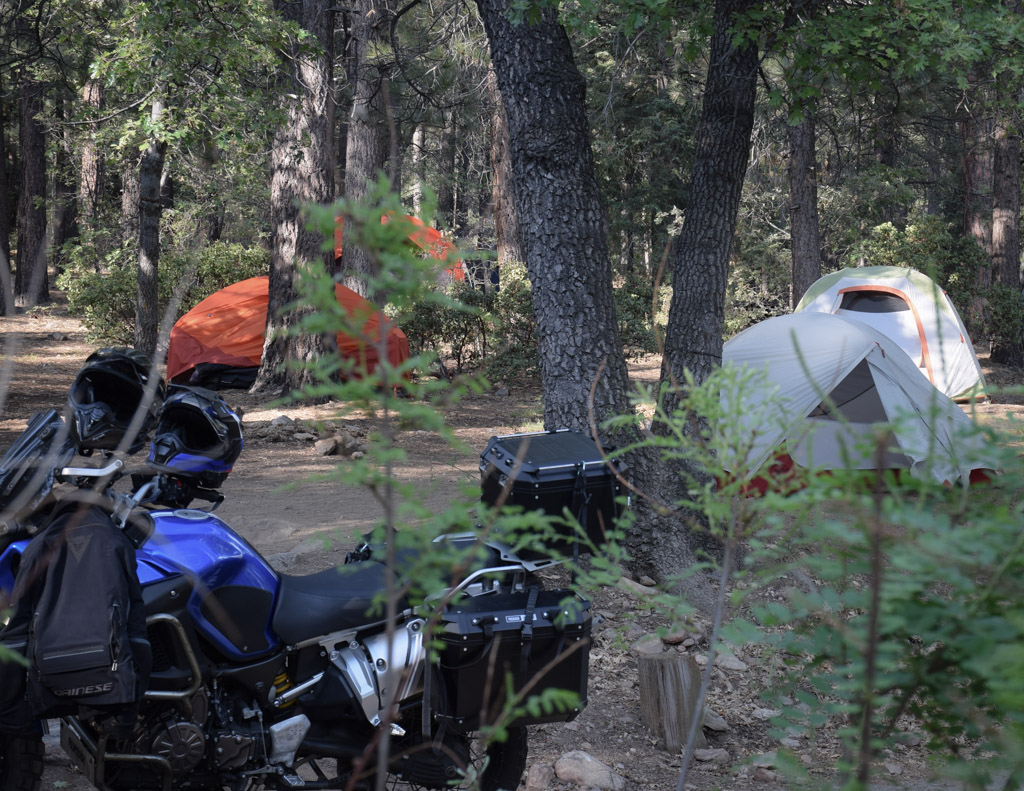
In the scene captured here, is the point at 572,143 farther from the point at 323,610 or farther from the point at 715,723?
the point at 323,610

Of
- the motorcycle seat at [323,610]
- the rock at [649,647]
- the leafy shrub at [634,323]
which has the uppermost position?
the leafy shrub at [634,323]

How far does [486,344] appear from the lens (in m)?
13.8

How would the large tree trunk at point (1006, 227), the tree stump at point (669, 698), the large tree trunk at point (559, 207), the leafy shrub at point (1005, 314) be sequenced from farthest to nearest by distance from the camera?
1. the large tree trunk at point (1006, 227)
2. the leafy shrub at point (1005, 314)
3. the large tree trunk at point (559, 207)
4. the tree stump at point (669, 698)

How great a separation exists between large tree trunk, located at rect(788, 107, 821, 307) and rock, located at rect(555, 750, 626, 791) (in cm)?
1315

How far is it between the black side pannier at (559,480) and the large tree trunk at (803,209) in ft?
43.6

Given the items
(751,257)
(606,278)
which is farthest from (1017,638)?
(751,257)

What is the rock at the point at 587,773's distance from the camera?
360 cm

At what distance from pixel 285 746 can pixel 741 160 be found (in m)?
4.31

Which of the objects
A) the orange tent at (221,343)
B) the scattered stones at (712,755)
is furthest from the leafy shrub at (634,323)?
the scattered stones at (712,755)

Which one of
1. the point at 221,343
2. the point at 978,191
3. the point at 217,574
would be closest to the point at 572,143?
the point at 217,574

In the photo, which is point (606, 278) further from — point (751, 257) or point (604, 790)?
point (751, 257)

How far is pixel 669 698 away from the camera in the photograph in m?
4.08

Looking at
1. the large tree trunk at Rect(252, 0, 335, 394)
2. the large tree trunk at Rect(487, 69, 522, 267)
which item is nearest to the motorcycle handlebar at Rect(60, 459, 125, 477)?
the large tree trunk at Rect(252, 0, 335, 394)

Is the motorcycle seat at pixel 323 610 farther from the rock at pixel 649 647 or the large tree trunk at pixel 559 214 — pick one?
the large tree trunk at pixel 559 214
